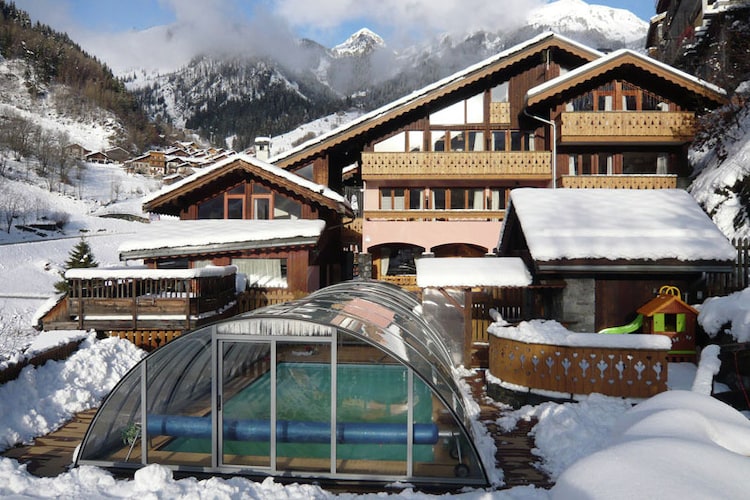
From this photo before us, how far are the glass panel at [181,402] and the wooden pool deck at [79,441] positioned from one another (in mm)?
1434

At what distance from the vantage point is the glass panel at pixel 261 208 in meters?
Answer: 21.5

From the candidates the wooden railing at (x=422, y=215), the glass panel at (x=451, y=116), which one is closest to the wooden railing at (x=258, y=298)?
the wooden railing at (x=422, y=215)

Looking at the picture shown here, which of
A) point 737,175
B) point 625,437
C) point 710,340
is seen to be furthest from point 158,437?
point 737,175

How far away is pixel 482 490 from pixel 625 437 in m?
3.58

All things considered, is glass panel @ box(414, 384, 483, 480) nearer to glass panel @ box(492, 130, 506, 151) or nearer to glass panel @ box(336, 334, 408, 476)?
glass panel @ box(336, 334, 408, 476)

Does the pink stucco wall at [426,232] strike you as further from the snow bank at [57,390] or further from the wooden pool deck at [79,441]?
the wooden pool deck at [79,441]

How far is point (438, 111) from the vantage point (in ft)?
87.4

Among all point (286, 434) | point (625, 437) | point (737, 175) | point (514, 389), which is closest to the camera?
point (625, 437)

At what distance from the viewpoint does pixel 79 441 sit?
859 centimetres

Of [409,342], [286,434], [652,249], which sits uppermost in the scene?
[652,249]

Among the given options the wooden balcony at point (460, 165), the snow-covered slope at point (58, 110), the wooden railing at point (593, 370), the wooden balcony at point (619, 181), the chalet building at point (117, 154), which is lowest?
the wooden railing at point (593, 370)

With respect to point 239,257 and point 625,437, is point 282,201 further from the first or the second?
point 625,437

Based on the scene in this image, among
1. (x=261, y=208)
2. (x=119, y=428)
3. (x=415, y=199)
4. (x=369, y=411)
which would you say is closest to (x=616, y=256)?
(x=369, y=411)

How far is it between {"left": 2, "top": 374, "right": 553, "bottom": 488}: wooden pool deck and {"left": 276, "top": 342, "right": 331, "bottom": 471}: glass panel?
2.63 metres
